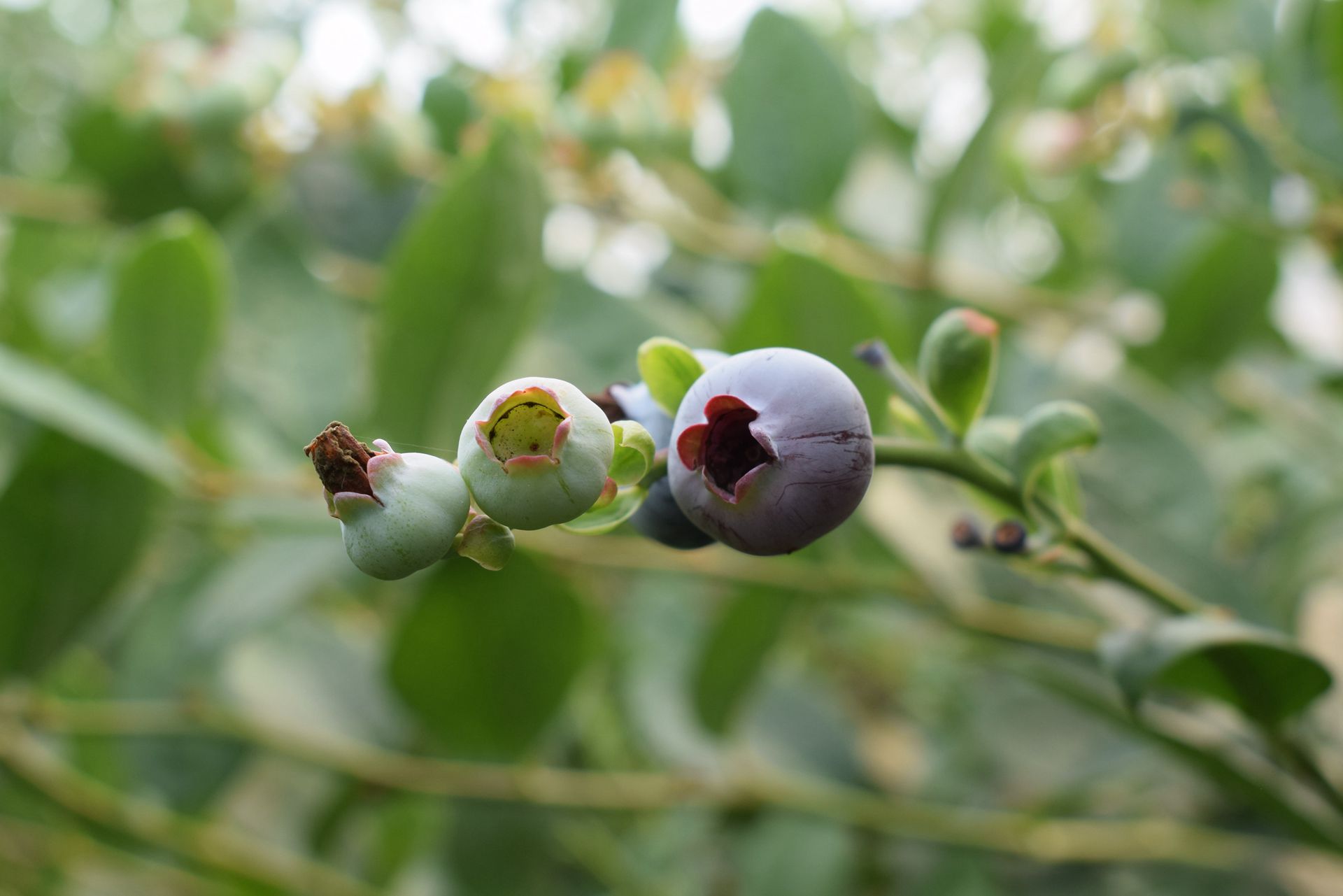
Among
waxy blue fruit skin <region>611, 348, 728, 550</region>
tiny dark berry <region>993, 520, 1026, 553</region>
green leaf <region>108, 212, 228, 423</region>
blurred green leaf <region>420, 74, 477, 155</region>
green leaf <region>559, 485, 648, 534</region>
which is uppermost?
blurred green leaf <region>420, 74, 477, 155</region>

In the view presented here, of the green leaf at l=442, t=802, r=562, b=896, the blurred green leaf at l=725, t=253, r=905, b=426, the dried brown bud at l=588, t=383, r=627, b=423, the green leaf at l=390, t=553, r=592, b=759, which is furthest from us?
the green leaf at l=442, t=802, r=562, b=896

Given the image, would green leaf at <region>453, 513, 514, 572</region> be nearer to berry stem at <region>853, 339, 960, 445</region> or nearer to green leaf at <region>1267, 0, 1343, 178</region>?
berry stem at <region>853, 339, 960, 445</region>

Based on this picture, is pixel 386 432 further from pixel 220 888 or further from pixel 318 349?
pixel 220 888

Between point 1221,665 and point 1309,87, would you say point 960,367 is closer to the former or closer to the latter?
point 1221,665

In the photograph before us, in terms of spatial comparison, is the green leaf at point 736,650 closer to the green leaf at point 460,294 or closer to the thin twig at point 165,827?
the green leaf at point 460,294

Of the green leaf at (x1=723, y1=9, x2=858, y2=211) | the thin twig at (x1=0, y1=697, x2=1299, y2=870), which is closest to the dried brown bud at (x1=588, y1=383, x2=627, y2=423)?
the green leaf at (x1=723, y1=9, x2=858, y2=211)

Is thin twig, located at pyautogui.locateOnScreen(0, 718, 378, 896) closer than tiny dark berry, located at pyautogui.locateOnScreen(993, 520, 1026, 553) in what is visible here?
No

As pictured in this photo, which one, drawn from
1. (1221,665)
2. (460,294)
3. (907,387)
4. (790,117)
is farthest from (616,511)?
(790,117)
